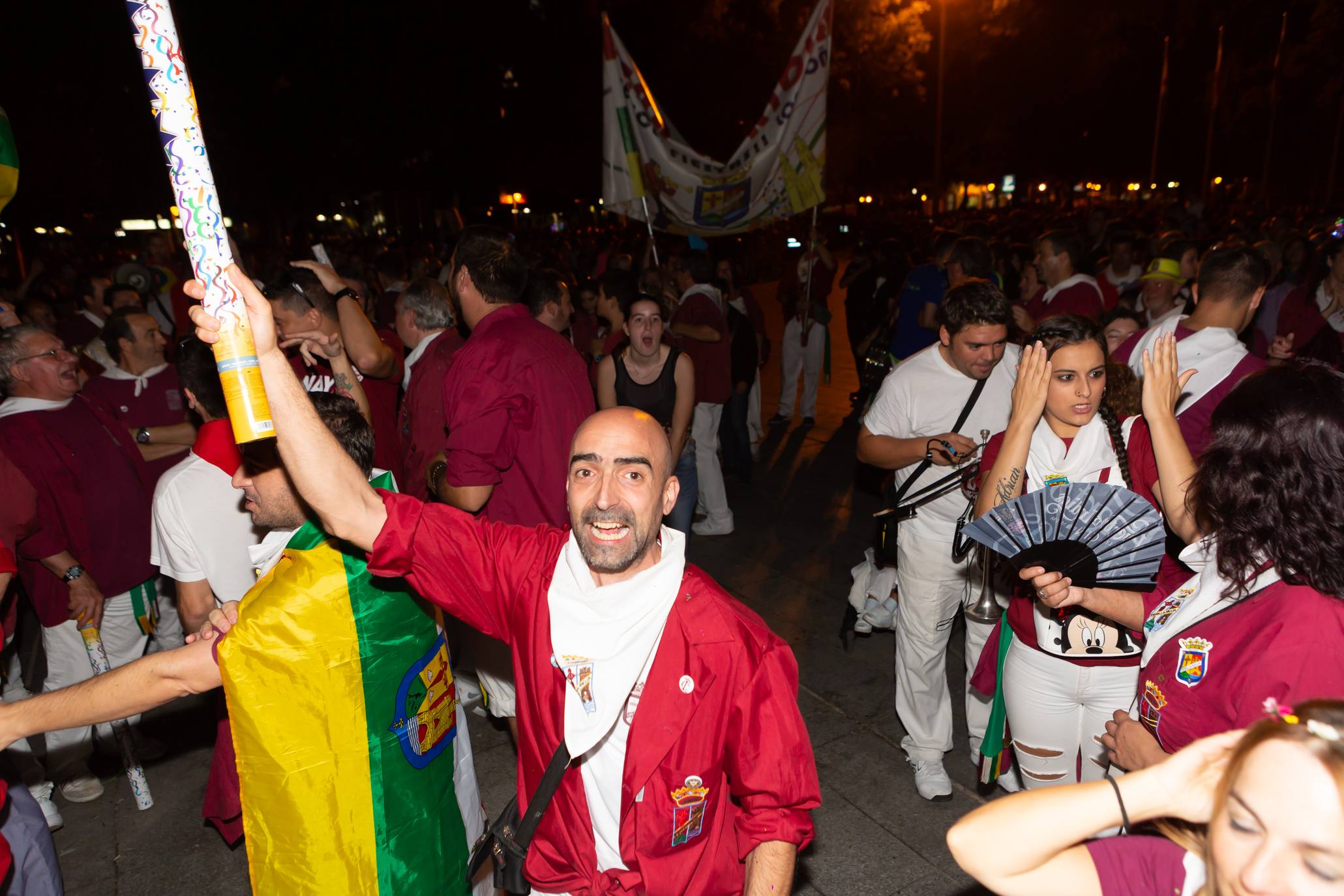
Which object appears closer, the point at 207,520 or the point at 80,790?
the point at 207,520

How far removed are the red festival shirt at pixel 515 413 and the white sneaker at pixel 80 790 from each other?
2553mm

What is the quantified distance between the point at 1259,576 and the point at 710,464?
5.67 meters

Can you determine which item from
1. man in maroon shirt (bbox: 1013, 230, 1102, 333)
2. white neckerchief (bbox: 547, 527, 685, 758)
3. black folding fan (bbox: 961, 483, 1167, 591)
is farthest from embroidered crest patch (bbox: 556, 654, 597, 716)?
man in maroon shirt (bbox: 1013, 230, 1102, 333)

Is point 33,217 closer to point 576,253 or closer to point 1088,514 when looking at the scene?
point 576,253

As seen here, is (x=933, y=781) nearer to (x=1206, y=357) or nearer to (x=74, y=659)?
(x=1206, y=357)

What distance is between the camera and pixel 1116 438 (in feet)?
11.3

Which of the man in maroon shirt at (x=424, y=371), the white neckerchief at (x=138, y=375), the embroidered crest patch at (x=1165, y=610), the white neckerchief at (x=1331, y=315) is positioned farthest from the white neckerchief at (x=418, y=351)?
the white neckerchief at (x=1331, y=315)

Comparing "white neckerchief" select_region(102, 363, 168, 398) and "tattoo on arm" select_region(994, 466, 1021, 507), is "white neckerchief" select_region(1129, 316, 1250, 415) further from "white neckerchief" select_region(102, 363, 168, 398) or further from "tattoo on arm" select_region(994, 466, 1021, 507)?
"white neckerchief" select_region(102, 363, 168, 398)

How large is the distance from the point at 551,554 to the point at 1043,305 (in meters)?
6.56

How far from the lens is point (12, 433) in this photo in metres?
4.27

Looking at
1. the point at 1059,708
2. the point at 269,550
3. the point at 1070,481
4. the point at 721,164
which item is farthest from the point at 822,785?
the point at 721,164

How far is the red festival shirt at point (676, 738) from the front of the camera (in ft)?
7.07

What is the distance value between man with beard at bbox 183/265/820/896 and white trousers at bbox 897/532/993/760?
2.18 m

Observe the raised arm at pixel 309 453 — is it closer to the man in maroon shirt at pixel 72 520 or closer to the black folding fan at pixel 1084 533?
the black folding fan at pixel 1084 533
